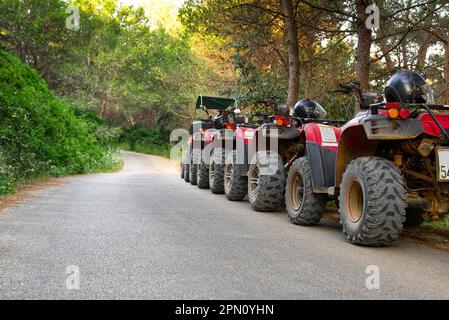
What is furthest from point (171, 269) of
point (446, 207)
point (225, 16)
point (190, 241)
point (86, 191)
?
point (225, 16)

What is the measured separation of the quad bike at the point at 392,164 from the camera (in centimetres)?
541

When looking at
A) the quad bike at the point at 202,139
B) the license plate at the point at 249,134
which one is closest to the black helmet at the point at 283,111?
the license plate at the point at 249,134

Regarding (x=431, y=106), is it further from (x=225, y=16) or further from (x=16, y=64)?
(x=16, y=64)

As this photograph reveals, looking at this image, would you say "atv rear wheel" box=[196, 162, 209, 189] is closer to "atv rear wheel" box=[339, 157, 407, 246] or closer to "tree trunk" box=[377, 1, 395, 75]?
"tree trunk" box=[377, 1, 395, 75]

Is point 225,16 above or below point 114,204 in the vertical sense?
above

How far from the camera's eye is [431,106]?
5.49 m

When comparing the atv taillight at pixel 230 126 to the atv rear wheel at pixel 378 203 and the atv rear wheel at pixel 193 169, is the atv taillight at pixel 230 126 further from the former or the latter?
the atv rear wheel at pixel 378 203

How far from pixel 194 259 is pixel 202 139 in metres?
10.1

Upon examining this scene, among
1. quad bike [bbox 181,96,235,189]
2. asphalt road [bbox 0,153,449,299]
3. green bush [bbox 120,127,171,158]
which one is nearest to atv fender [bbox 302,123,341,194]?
asphalt road [bbox 0,153,449,299]

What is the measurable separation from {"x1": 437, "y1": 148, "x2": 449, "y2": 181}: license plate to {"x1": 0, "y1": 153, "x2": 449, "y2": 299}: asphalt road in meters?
0.80

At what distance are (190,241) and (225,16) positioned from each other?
1180 cm
